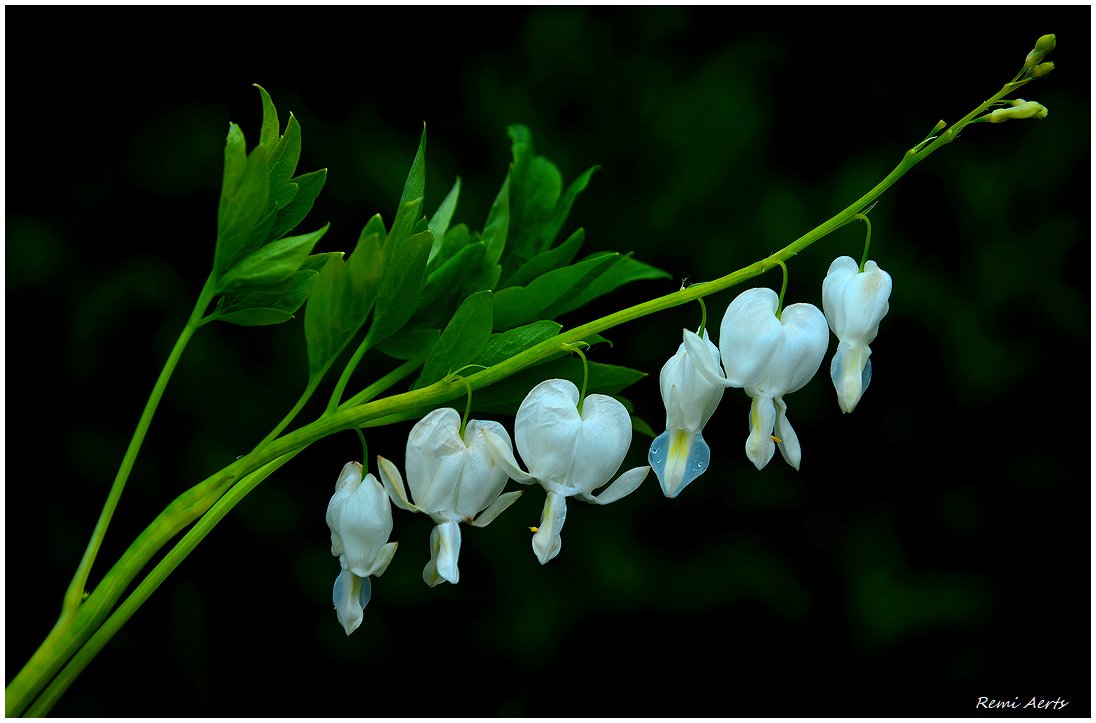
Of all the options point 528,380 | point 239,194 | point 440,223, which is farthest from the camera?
point 440,223

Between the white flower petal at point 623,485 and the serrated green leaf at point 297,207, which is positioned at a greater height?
the serrated green leaf at point 297,207

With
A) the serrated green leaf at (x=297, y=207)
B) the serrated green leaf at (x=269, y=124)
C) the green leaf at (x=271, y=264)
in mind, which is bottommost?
the green leaf at (x=271, y=264)

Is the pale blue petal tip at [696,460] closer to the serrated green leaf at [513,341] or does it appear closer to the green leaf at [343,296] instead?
the serrated green leaf at [513,341]

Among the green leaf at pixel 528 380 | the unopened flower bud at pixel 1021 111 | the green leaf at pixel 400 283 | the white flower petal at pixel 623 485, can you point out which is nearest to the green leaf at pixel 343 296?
the green leaf at pixel 400 283

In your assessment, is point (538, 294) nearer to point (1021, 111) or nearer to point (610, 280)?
point (610, 280)

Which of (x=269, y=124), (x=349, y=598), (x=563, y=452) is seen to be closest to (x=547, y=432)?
(x=563, y=452)

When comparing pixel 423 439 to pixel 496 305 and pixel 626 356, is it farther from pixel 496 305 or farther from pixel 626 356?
pixel 626 356
